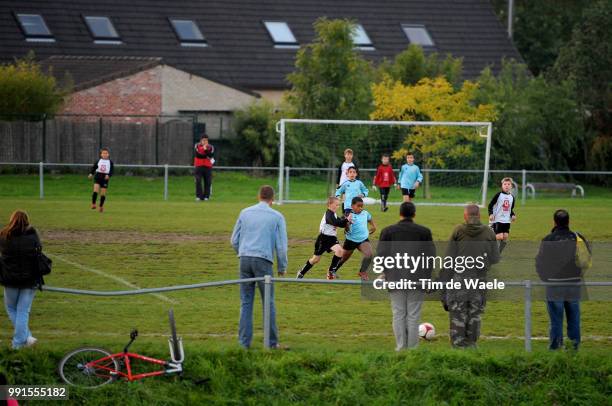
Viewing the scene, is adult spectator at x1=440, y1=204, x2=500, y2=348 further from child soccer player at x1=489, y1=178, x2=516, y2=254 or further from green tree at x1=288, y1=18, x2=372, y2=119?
green tree at x1=288, y1=18, x2=372, y2=119

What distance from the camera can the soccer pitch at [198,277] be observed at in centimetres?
1585

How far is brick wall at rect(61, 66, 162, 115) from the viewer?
43.7 meters

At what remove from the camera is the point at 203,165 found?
3438cm

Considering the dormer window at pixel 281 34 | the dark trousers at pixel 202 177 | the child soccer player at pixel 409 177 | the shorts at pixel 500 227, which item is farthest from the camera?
the dormer window at pixel 281 34

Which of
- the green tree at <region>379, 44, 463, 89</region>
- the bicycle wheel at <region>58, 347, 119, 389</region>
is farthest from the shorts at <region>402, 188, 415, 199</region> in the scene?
the bicycle wheel at <region>58, 347, 119, 389</region>

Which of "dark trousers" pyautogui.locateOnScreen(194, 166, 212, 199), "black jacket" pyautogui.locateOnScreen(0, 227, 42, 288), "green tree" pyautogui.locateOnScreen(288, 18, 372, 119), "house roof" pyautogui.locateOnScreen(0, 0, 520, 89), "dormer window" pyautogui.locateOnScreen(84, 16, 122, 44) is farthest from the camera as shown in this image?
"dormer window" pyautogui.locateOnScreen(84, 16, 122, 44)

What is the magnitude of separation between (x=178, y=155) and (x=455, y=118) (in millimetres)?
9720

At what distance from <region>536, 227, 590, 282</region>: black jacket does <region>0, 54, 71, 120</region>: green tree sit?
94.1ft

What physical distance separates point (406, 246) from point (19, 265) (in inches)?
176

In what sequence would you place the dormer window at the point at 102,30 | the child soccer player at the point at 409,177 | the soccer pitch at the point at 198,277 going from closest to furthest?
the soccer pitch at the point at 198,277, the child soccer player at the point at 409,177, the dormer window at the point at 102,30

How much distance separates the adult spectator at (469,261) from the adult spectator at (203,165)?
2031 centimetres

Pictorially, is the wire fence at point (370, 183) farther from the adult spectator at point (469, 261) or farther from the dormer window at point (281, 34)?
the adult spectator at point (469, 261)

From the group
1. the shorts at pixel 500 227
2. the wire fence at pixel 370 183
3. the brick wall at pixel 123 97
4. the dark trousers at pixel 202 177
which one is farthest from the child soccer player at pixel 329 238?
the brick wall at pixel 123 97

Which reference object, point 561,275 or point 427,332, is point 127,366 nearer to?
point 427,332
